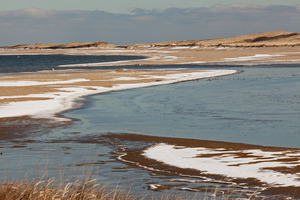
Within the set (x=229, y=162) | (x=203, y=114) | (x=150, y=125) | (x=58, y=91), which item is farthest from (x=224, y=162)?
(x=58, y=91)

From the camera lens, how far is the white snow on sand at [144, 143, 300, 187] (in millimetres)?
10516

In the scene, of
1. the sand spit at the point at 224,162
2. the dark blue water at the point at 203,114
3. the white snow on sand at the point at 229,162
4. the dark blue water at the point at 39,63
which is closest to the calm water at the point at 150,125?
the dark blue water at the point at 203,114

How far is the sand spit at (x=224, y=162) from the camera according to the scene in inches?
400

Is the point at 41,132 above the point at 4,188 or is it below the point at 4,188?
below

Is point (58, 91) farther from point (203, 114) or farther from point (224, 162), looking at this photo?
point (224, 162)

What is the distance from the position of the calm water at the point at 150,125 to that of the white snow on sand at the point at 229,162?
1.09 metres

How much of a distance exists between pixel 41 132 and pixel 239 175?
8467 mm

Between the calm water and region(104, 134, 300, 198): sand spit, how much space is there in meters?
0.59

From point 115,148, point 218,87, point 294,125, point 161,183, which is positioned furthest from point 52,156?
point 218,87

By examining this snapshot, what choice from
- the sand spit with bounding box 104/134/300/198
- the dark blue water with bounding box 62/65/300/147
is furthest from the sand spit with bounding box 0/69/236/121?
the sand spit with bounding box 104/134/300/198

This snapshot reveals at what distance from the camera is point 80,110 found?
23.4 metres

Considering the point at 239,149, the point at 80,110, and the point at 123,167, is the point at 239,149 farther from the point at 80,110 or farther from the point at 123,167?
the point at 80,110

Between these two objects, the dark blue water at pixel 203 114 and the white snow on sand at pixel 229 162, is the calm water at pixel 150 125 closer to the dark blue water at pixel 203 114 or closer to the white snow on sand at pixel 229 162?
the dark blue water at pixel 203 114

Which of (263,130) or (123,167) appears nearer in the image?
(123,167)
